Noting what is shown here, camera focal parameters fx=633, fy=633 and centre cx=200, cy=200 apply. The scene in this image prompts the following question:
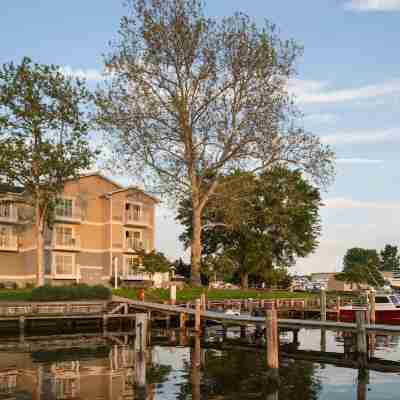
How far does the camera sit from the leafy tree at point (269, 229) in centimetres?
6788

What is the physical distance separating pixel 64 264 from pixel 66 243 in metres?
2.18

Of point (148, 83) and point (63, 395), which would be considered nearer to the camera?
point (63, 395)

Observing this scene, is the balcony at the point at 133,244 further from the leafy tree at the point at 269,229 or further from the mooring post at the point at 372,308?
the mooring post at the point at 372,308

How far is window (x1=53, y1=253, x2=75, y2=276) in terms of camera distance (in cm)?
6297

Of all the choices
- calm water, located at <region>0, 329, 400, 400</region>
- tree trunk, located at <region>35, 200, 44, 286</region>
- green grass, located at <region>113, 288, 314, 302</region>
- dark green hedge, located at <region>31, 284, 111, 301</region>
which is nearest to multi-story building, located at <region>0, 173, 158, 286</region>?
tree trunk, located at <region>35, 200, 44, 286</region>

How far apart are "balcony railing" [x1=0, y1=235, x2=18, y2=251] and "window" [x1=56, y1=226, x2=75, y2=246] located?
4014 mm

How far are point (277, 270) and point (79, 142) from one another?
3266 cm

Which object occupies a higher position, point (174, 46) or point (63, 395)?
point (174, 46)

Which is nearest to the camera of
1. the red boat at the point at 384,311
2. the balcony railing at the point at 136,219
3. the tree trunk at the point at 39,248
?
the red boat at the point at 384,311

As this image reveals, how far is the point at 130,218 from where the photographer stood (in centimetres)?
6700

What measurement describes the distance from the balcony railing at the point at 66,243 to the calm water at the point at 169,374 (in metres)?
28.2

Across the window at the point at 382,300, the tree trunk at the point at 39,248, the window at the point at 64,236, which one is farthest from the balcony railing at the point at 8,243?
the window at the point at 382,300

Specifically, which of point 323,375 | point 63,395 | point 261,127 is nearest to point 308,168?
point 261,127

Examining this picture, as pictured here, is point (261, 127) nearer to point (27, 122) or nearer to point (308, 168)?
point (308, 168)
